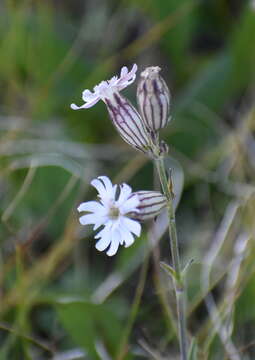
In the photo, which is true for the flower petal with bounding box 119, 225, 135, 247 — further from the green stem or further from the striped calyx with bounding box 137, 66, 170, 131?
the striped calyx with bounding box 137, 66, 170, 131

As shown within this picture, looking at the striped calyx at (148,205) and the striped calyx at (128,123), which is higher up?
the striped calyx at (128,123)

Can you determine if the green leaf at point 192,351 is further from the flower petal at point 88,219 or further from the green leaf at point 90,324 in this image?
the green leaf at point 90,324

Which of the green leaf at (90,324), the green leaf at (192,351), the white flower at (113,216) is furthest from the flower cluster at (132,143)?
the green leaf at (90,324)

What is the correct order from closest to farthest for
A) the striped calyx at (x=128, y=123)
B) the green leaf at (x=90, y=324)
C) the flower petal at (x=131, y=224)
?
the flower petal at (x=131, y=224) → the striped calyx at (x=128, y=123) → the green leaf at (x=90, y=324)

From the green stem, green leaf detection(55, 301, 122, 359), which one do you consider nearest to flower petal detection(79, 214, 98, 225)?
the green stem

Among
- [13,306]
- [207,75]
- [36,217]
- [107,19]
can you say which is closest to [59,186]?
[36,217]

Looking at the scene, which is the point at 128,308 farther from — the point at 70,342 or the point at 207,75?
the point at 207,75

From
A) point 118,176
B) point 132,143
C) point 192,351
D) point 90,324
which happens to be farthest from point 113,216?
point 118,176

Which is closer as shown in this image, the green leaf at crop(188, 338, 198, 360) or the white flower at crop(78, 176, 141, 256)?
the white flower at crop(78, 176, 141, 256)
